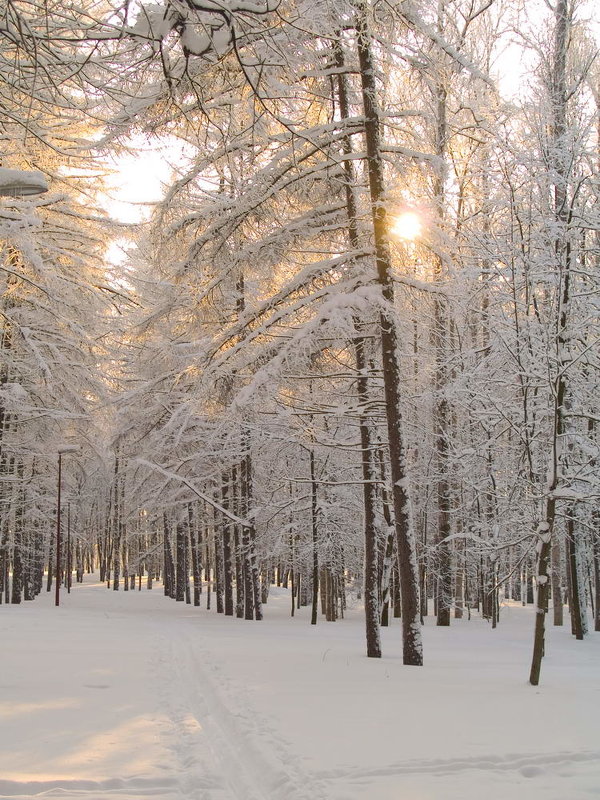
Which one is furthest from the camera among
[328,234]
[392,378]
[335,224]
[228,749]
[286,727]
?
[328,234]

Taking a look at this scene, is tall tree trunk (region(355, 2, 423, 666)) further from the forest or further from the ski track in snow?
the ski track in snow

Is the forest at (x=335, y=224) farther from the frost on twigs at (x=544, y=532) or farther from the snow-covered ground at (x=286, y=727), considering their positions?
the snow-covered ground at (x=286, y=727)

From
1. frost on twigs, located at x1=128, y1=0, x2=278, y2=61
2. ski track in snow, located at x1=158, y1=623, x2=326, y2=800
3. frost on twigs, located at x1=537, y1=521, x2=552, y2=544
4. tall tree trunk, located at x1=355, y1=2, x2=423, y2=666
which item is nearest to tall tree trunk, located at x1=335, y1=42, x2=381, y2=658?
tall tree trunk, located at x1=355, y1=2, x2=423, y2=666

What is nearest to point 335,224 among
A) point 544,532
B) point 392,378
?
point 392,378

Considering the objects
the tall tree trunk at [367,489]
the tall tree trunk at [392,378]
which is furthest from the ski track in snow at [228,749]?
the tall tree trunk at [367,489]

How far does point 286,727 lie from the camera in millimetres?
5914

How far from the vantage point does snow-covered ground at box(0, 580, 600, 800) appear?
4488mm

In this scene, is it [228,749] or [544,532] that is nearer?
[228,749]

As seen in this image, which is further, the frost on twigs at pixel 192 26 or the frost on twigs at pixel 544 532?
the frost on twigs at pixel 544 532

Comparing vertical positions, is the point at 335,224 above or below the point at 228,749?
above

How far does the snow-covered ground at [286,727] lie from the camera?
4488 millimetres

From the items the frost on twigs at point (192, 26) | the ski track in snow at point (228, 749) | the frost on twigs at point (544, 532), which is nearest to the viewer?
the frost on twigs at point (192, 26)

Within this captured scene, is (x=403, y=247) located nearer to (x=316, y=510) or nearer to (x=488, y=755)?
(x=488, y=755)

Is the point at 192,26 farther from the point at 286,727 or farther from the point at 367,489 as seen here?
the point at 367,489
